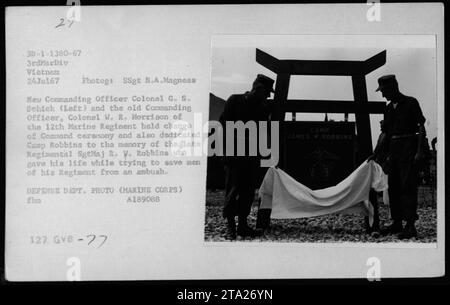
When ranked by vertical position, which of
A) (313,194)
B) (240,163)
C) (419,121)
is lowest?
(313,194)

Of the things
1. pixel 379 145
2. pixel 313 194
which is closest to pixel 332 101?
pixel 379 145

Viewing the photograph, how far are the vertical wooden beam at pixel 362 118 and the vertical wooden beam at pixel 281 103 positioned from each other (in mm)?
263

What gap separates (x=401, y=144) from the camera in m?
1.99

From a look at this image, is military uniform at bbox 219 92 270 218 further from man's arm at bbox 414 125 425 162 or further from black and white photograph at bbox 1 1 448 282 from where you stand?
man's arm at bbox 414 125 425 162

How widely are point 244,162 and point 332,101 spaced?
0.41m

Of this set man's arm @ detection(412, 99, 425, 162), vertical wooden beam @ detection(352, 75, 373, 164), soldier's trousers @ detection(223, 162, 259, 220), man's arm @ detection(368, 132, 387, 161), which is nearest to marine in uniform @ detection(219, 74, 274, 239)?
soldier's trousers @ detection(223, 162, 259, 220)

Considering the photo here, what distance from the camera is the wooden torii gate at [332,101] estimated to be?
199 cm

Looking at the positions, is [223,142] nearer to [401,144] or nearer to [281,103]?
[281,103]

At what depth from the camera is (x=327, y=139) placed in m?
1.98

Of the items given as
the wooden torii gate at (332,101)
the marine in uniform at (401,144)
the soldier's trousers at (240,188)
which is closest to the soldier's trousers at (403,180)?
the marine in uniform at (401,144)

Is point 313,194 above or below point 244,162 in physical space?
below

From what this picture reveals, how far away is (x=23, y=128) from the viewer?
1.98m
